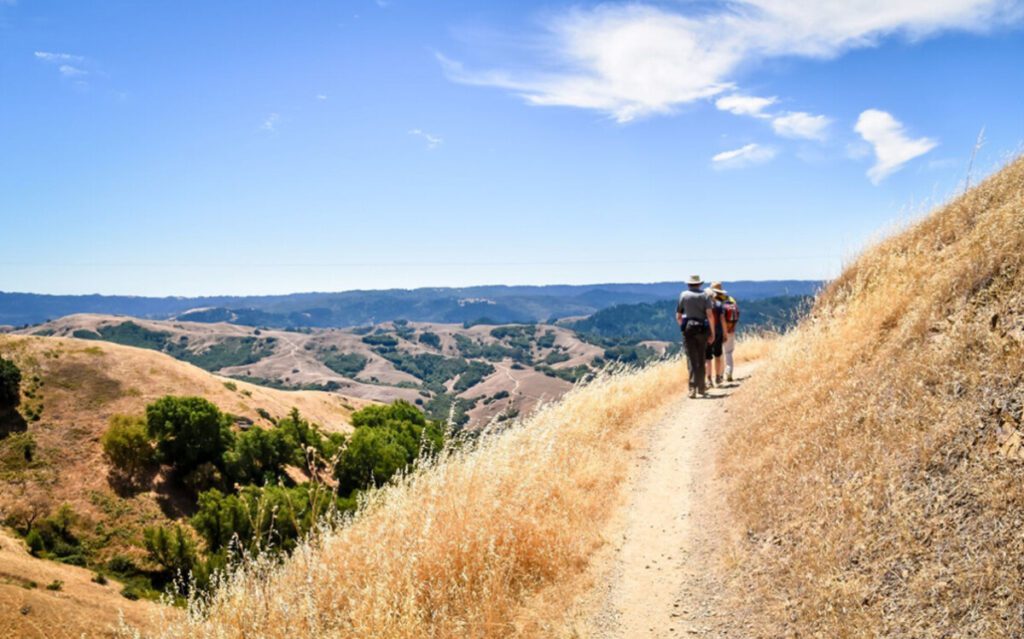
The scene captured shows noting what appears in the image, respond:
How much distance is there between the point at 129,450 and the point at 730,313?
41.2m

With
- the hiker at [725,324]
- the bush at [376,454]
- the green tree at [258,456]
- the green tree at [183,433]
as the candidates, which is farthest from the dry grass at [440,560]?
the green tree at [183,433]

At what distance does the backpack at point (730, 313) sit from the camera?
13.5m

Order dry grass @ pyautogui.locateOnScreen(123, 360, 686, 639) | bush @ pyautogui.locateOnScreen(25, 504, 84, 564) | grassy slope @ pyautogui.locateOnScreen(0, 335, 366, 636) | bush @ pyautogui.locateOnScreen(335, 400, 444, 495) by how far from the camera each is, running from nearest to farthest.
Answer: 1. dry grass @ pyautogui.locateOnScreen(123, 360, 686, 639)
2. bush @ pyautogui.locateOnScreen(25, 504, 84, 564)
3. grassy slope @ pyautogui.locateOnScreen(0, 335, 366, 636)
4. bush @ pyautogui.locateOnScreen(335, 400, 444, 495)

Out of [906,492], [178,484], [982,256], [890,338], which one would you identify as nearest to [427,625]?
[906,492]

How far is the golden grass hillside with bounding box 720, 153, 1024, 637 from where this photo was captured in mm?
3465

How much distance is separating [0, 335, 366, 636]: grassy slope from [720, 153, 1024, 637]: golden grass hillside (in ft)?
60.8

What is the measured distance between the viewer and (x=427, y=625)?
442 cm

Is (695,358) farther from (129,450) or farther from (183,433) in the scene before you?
(129,450)

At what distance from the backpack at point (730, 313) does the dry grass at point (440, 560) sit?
6.99 meters

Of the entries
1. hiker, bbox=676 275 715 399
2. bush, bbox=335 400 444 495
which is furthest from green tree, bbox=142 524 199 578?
hiker, bbox=676 275 715 399

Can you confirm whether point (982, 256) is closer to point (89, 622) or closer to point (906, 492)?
point (906, 492)

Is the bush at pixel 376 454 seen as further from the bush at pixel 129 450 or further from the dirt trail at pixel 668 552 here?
the dirt trail at pixel 668 552

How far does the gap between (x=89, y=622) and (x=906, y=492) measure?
18269 millimetres

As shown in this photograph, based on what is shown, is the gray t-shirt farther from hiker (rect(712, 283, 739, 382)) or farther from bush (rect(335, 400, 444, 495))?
bush (rect(335, 400, 444, 495))
